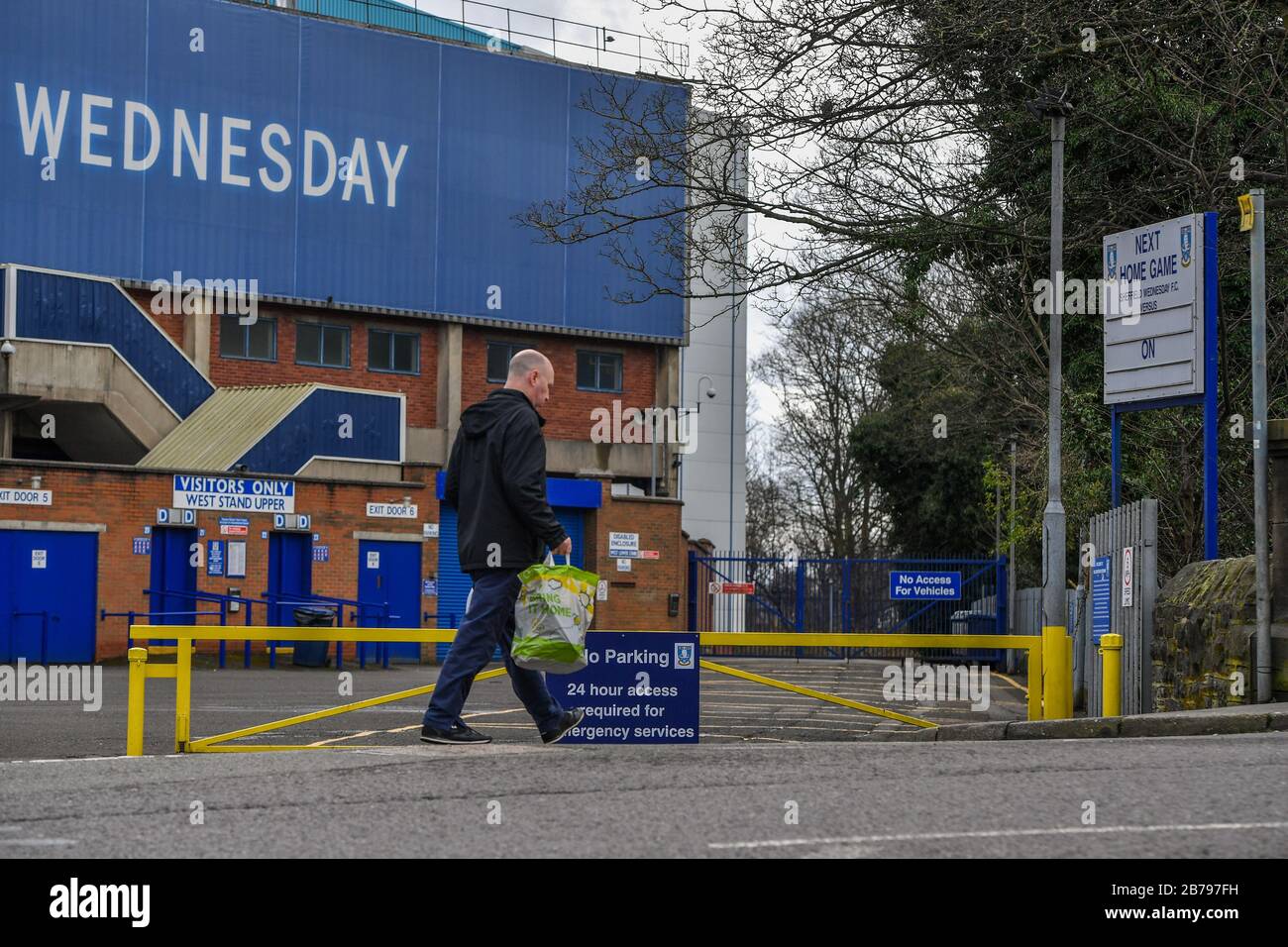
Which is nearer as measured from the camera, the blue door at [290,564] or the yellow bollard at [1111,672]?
the yellow bollard at [1111,672]

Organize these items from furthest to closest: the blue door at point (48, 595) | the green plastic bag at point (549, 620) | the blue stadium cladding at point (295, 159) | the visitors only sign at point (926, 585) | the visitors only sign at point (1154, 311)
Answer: the blue stadium cladding at point (295, 159) → the visitors only sign at point (926, 585) → the blue door at point (48, 595) → the visitors only sign at point (1154, 311) → the green plastic bag at point (549, 620)

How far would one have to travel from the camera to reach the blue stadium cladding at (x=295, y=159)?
37.3 meters

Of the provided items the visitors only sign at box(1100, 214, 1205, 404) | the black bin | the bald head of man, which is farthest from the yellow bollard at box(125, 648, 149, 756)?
the black bin

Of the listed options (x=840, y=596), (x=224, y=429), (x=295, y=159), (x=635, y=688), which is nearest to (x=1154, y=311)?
(x=635, y=688)

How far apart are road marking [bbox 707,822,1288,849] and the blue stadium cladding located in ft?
99.4

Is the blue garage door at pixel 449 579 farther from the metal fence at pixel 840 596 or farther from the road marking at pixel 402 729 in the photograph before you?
the road marking at pixel 402 729

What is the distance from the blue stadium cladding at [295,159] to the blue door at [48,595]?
10472 millimetres

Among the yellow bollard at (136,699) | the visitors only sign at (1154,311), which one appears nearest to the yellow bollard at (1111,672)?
the visitors only sign at (1154,311)

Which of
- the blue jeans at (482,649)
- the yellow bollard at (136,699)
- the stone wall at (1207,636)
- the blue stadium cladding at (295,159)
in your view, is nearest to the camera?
the blue jeans at (482,649)

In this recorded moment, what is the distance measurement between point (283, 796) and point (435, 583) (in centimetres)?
2723

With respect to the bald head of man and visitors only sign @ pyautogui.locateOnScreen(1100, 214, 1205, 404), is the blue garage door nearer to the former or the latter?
visitors only sign @ pyautogui.locateOnScreen(1100, 214, 1205, 404)

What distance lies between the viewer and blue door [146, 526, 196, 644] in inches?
1190
